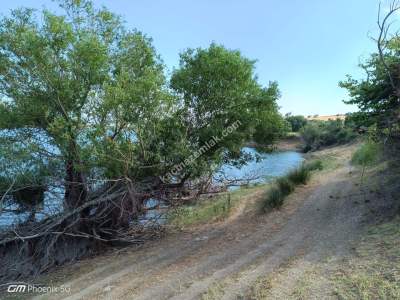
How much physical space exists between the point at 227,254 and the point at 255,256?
0.70m

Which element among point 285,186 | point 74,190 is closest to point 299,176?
point 285,186

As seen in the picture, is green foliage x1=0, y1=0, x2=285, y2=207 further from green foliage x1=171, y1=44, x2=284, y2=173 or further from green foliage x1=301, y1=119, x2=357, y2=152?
green foliage x1=301, y1=119, x2=357, y2=152

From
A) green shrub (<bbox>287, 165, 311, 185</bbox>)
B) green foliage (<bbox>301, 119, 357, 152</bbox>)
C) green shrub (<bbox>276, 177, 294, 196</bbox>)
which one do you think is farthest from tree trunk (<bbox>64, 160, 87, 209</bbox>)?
green foliage (<bbox>301, 119, 357, 152</bbox>)

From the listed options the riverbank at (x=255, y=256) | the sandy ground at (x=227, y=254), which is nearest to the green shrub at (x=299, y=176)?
the riverbank at (x=255, y=256)

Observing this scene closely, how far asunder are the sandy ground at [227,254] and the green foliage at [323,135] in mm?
32454

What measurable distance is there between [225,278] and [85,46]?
518 centimetres

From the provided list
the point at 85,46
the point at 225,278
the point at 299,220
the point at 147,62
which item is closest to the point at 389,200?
the point at 299,220

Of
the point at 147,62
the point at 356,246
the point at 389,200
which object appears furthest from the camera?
the point at 147,62

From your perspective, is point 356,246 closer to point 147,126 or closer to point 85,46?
point 147,126

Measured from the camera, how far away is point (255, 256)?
269 inches

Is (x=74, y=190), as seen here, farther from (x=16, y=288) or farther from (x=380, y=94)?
(x=380, y=94)

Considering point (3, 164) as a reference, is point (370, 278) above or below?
below

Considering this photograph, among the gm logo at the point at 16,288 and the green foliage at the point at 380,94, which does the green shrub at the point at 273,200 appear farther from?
the gm logo at the point at 16,288

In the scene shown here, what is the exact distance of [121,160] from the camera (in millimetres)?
7621
